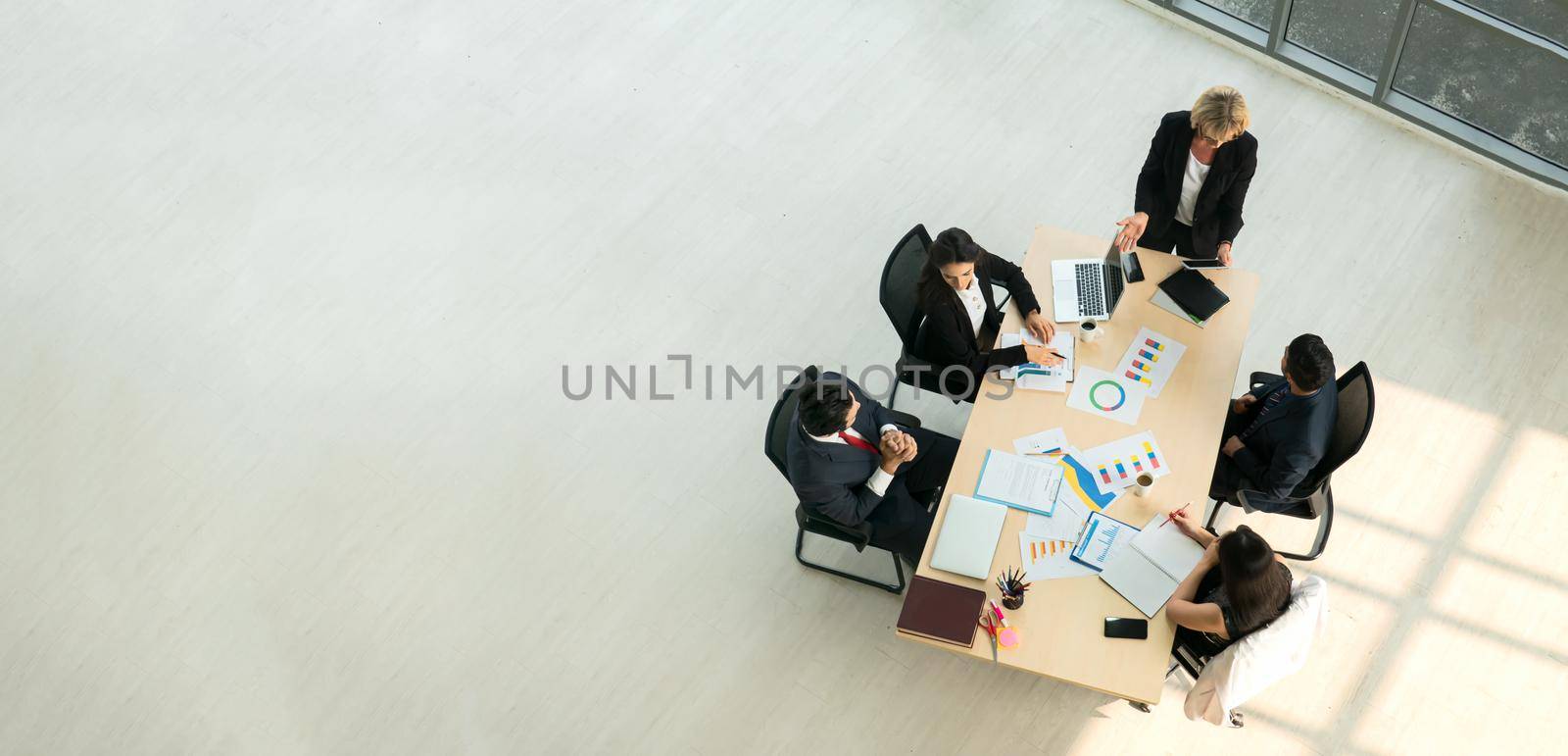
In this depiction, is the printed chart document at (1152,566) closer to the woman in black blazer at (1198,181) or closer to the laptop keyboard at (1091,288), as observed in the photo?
the laptop keyboard at (1091,288)

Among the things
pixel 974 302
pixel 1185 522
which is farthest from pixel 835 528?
pixel 1185 522

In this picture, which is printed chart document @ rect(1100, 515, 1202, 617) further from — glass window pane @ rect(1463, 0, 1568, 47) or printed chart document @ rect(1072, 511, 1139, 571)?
glass window pane @ rect(1463, 0, 1568, 47)

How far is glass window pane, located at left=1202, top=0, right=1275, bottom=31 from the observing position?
19.9ft

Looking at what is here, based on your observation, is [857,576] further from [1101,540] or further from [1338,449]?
[1338,449]

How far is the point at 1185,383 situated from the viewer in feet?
13.9

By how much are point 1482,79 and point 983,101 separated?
2432mm

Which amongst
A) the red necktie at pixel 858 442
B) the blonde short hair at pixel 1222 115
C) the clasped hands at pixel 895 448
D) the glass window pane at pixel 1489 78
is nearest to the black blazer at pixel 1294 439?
the blonde short hair at pixel 1222 115

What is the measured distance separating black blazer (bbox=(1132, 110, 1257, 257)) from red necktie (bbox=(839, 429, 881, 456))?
167cm

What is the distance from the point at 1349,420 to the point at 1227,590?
3.06 feet

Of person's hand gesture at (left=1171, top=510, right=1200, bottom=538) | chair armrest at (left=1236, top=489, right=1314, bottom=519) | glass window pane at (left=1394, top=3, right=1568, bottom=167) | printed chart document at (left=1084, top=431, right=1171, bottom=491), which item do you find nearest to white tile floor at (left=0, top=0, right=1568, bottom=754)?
glass window pane at (left=1394, top=3, right=1568, bottom=167)

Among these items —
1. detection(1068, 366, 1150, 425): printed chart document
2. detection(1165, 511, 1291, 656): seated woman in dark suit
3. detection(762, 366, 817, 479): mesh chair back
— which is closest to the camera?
detection(1165, 511, 1291, 656): seated woman in dark suit

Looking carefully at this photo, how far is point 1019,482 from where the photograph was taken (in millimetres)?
4016

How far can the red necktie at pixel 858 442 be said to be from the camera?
4.10m

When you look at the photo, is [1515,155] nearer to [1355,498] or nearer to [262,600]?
[1355,498]
